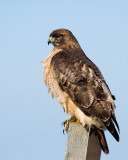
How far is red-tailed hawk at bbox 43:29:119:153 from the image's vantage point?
190 inches

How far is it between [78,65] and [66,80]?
13.3 inches

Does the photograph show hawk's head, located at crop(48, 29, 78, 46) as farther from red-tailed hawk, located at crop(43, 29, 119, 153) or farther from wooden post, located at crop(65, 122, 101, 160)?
wooden post, located at crop(65, 122, 101, 160)

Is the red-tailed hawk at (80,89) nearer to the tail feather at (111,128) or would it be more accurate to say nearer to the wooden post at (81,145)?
the tail feather at (111,128)

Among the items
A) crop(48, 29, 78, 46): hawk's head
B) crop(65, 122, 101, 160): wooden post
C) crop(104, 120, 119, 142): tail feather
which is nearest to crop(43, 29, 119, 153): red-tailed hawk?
crop(104, 120, 119, 142): tail feather

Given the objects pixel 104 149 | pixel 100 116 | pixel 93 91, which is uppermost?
pixel 93 91

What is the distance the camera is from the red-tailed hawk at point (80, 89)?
4.83m

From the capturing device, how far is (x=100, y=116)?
483 centimetres

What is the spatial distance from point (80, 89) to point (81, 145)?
169 centimetres

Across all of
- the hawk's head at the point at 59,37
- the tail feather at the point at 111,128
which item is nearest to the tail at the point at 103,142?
the tail feather at the point at 111,128

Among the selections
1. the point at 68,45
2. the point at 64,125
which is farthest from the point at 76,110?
the point at 68,45

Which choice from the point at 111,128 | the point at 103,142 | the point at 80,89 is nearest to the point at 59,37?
the point at 80,89

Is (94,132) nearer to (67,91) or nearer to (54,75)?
(67,91)

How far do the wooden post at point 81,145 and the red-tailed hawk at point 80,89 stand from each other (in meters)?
0.32

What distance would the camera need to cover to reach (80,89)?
5371 millimetres
